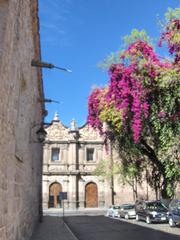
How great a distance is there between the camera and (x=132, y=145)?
21922 millimetres

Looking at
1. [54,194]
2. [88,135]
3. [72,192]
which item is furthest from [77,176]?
[88,135]

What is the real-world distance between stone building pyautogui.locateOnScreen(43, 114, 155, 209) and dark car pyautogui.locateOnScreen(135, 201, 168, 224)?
19.7 metres

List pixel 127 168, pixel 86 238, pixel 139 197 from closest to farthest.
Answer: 1. pixel 86 238
2. pixel 127 168
3. pixel 139 197

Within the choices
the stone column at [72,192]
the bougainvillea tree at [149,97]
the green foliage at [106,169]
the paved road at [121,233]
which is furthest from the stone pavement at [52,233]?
→ the stone column at [72,192]

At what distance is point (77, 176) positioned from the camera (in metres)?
47.3

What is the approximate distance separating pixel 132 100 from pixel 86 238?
7.00m

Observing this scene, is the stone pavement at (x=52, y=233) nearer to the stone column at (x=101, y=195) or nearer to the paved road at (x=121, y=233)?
the paved road at (x=121, y=233)

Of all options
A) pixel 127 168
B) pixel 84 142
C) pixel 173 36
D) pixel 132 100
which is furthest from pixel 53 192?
pixel 173 36

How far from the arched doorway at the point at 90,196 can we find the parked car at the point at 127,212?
48.3ft

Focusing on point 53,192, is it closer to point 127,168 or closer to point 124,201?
point 124,201

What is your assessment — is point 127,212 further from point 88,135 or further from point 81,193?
point 88,135

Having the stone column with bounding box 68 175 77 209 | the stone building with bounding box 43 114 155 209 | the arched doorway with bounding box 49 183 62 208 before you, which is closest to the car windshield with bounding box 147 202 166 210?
the stone building with bounding box 43 114 155 209

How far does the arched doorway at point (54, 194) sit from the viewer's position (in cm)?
4716

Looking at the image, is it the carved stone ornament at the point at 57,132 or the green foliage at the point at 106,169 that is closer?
the green foliage at the point at 106,169
